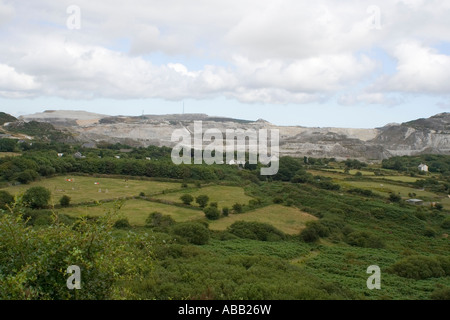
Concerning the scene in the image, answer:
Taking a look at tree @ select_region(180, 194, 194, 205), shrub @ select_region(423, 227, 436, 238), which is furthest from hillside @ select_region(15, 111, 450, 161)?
tree @ select_region(180, 194, 194, 205)

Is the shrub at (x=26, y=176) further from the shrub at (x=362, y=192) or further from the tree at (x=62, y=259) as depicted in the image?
the shrub at (x=362, y=192)

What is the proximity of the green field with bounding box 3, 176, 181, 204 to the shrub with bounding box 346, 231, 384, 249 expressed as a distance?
1062 inches

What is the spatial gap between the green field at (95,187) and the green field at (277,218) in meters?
14.8

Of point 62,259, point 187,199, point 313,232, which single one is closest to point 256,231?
point 313,232

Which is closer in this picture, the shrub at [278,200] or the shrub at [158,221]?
the shrub at [158,221]

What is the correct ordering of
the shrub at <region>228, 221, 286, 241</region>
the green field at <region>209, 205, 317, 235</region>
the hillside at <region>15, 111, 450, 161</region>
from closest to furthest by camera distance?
the shrub at <region>228, 221, 286, 241</region> < the green field at <region>209, 205, 317, 235</region> < the hillside at <region>15, 111, 450, 161</region>

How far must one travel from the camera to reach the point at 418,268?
26938 millimetres

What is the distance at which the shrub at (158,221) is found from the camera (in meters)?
37.0

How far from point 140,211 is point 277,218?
53.2 ft

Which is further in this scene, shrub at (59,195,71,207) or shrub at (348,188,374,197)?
shrub at (348,188,374,197)

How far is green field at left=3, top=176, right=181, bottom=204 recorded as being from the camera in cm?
4734

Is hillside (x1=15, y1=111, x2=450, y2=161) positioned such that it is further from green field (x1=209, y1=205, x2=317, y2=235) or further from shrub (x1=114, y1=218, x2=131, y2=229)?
shrub (x1=114, y1=218, x2=131, y2=229)

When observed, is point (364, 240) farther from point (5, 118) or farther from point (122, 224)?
point (5, 118)

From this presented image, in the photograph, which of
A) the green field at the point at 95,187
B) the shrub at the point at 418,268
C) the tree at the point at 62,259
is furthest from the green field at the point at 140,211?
the tree at the point at 62,259
